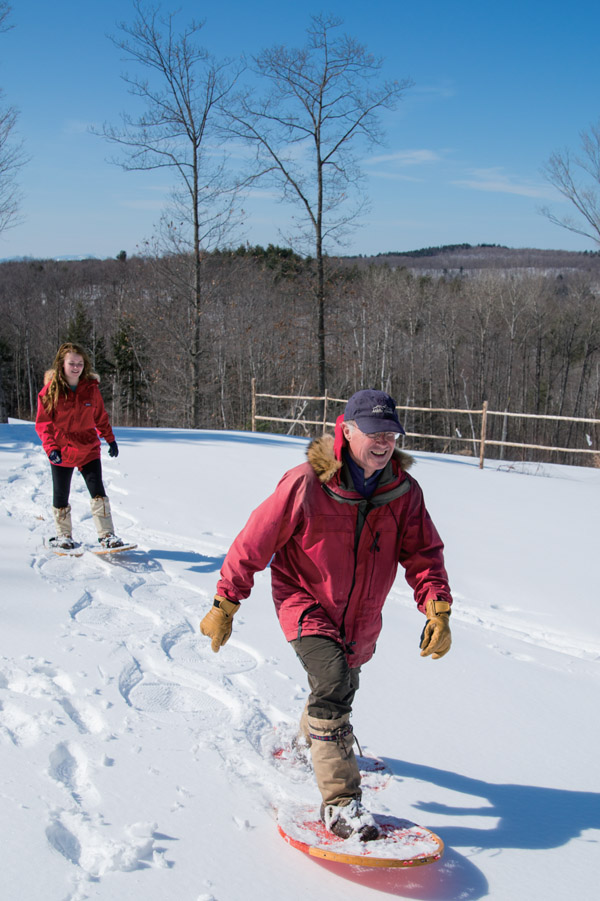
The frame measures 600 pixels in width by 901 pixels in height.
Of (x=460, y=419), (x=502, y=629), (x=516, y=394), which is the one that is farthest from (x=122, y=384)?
(x=502, y=629)

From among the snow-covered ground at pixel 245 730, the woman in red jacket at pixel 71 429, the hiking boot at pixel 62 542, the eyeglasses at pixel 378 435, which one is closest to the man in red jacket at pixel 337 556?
the eyeglasses at pixel 378 435

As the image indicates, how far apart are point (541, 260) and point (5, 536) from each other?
283ft

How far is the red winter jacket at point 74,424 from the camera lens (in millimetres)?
4969

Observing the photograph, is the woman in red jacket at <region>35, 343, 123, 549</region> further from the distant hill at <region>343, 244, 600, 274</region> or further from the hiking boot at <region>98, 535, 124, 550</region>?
the distant hill at <region>343, 244, 600, 274</region>

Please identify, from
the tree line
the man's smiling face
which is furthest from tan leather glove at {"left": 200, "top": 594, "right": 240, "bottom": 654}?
the tree line

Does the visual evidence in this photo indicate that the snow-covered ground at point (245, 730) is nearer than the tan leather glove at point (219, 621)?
Yes

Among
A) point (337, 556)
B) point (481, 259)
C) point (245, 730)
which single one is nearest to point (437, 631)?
point (337, 556)

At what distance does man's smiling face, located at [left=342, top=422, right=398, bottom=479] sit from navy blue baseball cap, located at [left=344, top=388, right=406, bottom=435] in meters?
0.02

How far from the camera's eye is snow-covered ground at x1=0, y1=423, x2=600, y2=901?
6.61ft

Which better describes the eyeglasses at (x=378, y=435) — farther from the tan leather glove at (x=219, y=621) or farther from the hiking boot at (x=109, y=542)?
the hiking boot at (x=109, y=542)

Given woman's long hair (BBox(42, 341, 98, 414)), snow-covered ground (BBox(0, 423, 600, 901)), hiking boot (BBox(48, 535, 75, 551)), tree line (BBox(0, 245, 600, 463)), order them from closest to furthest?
snow-covered ground (BBox(0, 423, 600, 901)) → woman's long hair (BBox(42, 341, 98, 414)) → hiking boot (BBox(48, 535, 75, 551)) → tree line (BBox(0, 245, 600, 463))

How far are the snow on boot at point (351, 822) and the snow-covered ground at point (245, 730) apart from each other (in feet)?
0.40

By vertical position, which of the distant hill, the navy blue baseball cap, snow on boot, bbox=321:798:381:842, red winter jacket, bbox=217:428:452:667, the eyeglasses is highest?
the distant hill

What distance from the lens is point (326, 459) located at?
2287 mm
